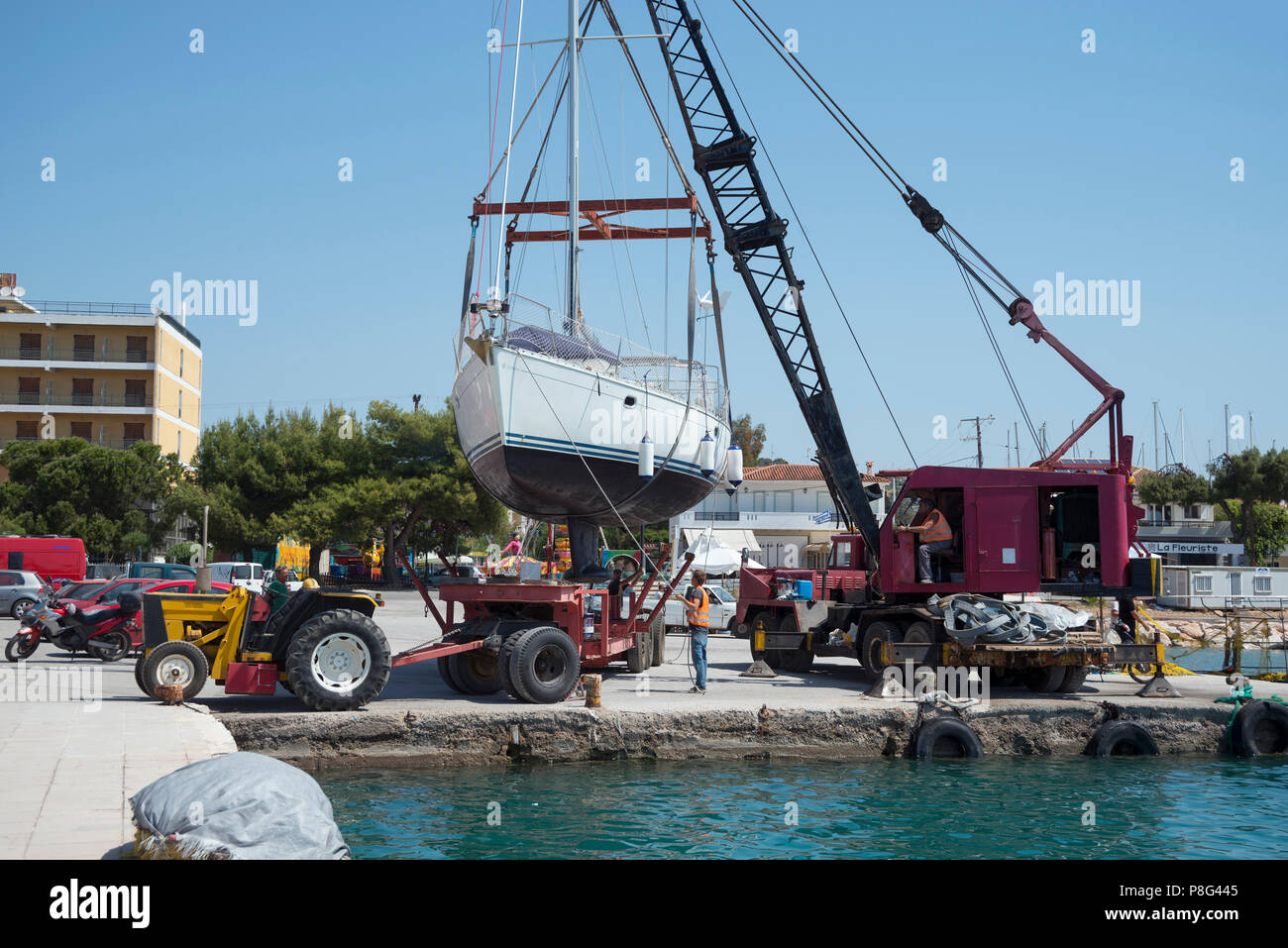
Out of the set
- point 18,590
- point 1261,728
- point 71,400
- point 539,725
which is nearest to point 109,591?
point 18,590

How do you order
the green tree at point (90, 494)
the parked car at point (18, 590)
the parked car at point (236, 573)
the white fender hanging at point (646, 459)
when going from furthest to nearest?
1. the green tree at point (90, 494)
2. the parked car at point (236, 573)
3. the parked car at point (18, 590)
4. the white fender hanging at point (646, 459)

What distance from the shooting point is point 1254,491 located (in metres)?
61.2

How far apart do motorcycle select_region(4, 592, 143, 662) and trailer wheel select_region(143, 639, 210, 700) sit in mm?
6262

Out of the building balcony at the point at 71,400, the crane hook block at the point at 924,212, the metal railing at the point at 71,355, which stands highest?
the metal railing at the point at 71,355

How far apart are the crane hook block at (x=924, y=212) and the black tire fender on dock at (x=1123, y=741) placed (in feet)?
30.2

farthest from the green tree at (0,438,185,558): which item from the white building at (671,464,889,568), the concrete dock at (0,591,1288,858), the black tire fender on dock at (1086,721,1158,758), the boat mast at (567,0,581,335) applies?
the black tire fender on dock at (1086,721,1158,758)

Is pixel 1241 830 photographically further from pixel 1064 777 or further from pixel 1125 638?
pixel 1125 638

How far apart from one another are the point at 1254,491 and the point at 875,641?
5678cm

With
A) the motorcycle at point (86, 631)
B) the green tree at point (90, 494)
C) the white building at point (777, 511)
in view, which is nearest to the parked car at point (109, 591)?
the motorcycle at point (86, 631)

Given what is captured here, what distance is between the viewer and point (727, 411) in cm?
1888

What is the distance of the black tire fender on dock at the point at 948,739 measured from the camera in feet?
38.7

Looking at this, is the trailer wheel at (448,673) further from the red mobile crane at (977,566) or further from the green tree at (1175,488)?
the green tree at (1175,488)
